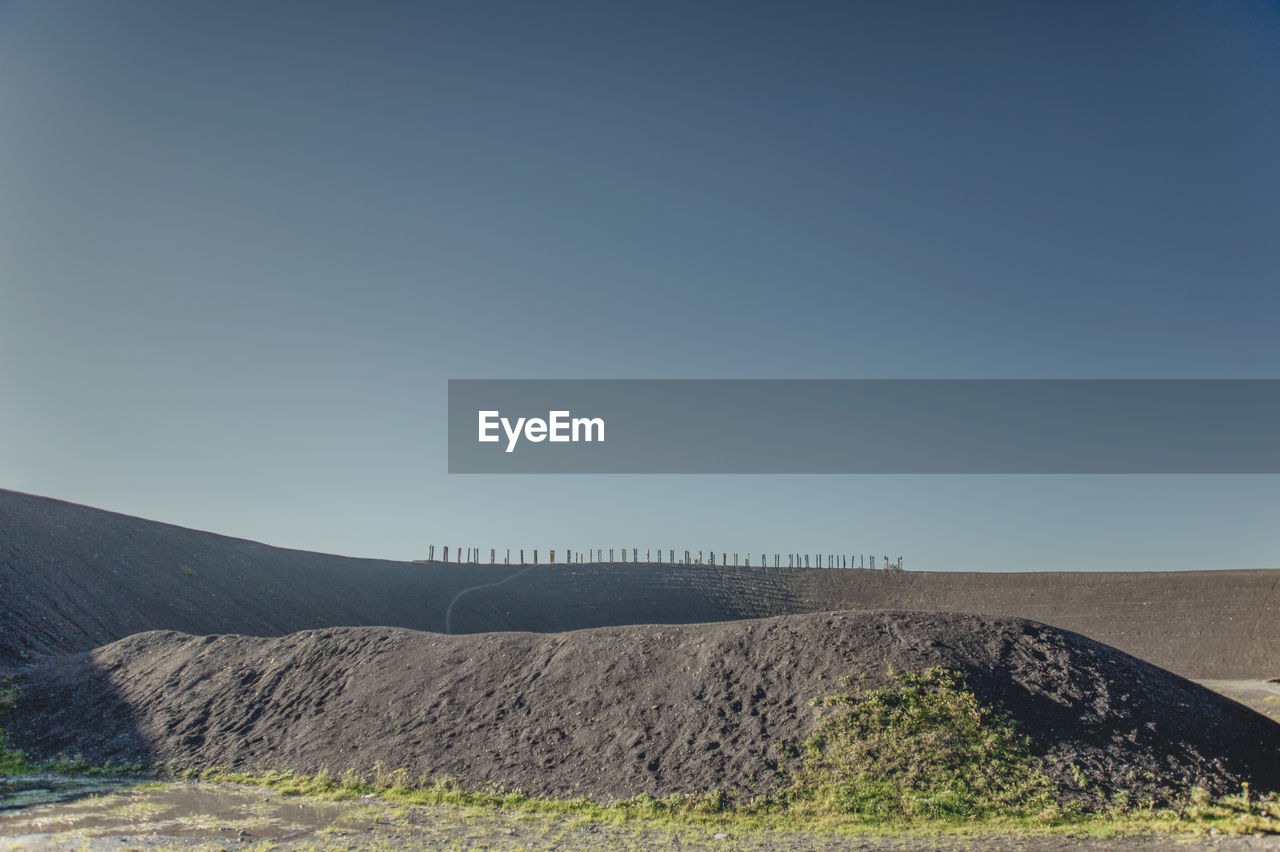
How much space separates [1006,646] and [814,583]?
58.2 meters

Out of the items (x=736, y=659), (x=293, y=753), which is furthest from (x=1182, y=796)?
(x=293, y=753)

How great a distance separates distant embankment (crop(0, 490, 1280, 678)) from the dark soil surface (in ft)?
49.9

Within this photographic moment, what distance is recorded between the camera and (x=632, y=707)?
17109 mm

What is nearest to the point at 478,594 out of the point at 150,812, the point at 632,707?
the point at 632,707

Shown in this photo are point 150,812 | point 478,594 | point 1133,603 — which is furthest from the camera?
point 478,594

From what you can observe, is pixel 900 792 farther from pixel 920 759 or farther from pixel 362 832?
pixel 362 832

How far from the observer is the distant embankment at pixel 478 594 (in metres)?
38.2

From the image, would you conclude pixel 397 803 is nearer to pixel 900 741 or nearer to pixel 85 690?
pixel 900 741

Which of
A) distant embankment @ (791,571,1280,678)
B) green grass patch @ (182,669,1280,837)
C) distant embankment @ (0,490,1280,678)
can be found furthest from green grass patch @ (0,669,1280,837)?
distant embankment @ (791,571,1280,678)

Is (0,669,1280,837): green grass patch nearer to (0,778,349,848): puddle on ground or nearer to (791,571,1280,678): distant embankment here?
(0,778,349,848): puddle on ground

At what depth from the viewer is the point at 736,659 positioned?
1800cm

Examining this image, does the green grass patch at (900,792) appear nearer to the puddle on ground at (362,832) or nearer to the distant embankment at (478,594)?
the puddle on ground at (362,832)

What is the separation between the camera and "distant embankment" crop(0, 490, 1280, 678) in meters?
38.2

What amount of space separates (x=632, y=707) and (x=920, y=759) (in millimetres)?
5971
